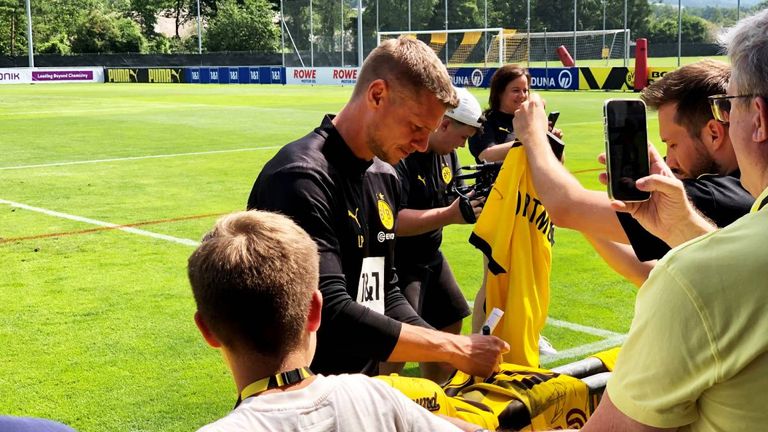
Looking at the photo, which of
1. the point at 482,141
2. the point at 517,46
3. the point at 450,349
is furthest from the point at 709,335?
the point at 517,46

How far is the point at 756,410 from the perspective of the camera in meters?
1.70

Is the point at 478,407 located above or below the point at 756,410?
below

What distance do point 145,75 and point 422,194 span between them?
60.5 m

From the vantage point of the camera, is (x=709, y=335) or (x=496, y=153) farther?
(x=496, y=153)

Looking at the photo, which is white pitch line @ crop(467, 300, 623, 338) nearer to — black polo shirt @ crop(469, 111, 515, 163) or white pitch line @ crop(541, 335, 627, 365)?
white pitch line @ crop(541, 335, 627, 365)

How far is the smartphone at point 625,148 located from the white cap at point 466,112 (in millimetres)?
2690

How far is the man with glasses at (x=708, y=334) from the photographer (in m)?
1.65

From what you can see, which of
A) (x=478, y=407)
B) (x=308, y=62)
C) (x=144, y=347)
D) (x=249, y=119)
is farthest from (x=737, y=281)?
(x=308, y=62)

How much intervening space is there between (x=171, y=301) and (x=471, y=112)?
348cm

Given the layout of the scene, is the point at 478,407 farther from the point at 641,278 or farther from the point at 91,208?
the point at 91,208

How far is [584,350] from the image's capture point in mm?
6484

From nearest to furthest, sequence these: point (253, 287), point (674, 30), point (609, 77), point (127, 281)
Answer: point (253, 287), point (127, 281), point (609, 77), point (674, 30)

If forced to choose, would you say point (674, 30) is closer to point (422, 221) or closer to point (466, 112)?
point (466, 112)

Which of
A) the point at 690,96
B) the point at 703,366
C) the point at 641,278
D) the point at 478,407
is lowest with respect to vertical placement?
the point at 478,407
